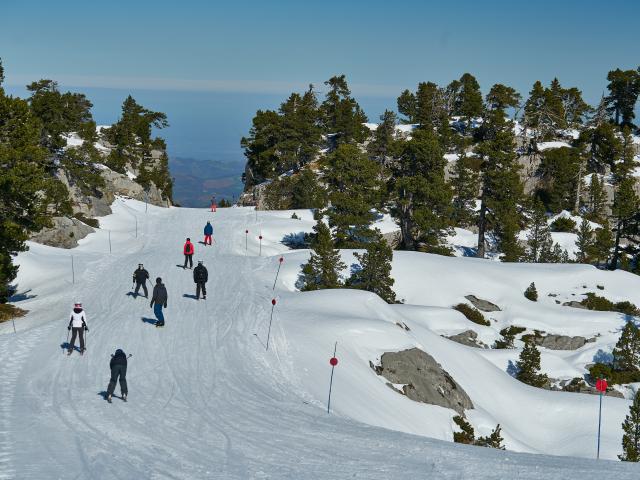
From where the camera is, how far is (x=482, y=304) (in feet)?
134

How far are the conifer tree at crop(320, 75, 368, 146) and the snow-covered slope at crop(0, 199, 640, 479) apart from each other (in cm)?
4330

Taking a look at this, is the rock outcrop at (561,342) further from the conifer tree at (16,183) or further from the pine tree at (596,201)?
the pine tree at (596,201)

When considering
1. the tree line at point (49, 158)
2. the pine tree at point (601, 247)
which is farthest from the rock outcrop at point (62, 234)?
the pine tree at point (601, 247)

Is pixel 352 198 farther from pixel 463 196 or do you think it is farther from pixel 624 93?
pixel 624 93

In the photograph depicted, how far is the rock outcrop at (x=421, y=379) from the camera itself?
21.5 meters

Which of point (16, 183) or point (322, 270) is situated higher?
point (16, 183)

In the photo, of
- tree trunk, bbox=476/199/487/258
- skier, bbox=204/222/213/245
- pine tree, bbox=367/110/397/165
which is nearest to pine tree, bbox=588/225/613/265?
tree trunk, bbox=476/199/487/258

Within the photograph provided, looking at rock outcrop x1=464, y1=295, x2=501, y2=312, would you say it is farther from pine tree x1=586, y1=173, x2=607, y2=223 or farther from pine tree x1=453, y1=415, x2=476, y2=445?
pine tree x1=586, y1=173, x2=607, y2=223

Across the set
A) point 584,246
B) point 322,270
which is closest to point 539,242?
point 584,246

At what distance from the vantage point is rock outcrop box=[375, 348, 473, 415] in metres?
21.5

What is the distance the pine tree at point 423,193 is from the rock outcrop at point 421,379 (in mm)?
26329

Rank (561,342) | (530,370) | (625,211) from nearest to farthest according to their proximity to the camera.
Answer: (530,370) < (561,342) < (625,211)

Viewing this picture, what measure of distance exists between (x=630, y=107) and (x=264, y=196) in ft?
A: 220

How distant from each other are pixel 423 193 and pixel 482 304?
13429 mm
